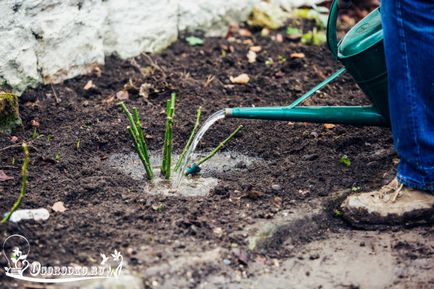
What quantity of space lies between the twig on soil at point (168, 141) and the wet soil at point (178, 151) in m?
0.13

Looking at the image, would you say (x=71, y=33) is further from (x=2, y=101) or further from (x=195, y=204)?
(x=195, y=204)

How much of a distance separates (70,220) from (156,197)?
14.9 inches

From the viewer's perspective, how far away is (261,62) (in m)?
4.31

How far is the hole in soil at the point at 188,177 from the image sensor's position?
3.04m

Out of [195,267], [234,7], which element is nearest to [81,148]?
[195,267]

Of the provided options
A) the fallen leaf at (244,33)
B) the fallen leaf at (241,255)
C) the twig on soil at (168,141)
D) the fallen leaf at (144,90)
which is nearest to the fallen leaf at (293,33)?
the fallen leaf at (244,33)

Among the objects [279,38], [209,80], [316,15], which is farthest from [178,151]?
[316,15]

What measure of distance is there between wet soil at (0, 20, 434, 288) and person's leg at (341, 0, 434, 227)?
91mm

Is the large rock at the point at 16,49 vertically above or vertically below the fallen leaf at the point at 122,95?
above

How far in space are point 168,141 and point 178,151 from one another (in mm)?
479

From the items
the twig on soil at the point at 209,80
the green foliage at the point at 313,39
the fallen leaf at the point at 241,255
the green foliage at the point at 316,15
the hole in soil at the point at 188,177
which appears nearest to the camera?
the fallen leaf at the point at 241,255

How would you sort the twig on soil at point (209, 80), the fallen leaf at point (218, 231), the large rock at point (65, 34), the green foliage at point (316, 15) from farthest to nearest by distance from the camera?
the green foliage at point (316, 15)
the twig on soil at point (209, 80)
the large rock at point (65, 34)
the fallen leaf at point (218, 231)

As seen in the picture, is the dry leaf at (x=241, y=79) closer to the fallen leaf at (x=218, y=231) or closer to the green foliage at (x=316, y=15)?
the green foliage at (x=316, y=15)

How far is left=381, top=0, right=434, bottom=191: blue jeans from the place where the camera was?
2607mm
